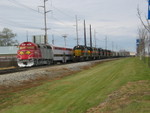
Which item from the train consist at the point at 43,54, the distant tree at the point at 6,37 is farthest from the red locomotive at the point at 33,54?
the distant tree at the point at 6,37

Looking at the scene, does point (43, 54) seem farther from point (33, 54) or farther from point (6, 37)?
point (6, 37)

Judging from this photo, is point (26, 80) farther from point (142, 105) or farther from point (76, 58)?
point (76, 58)

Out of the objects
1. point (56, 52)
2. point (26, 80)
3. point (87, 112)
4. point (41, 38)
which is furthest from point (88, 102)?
point (41, 38)

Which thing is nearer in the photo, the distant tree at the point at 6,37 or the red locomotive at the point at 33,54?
the red locomotive at the point at 33,54

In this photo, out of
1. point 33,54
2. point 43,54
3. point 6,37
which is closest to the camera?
point 33,54

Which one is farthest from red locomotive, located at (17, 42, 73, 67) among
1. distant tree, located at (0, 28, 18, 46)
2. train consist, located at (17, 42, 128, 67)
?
distant tree, located at (0, 28, 18, 46)

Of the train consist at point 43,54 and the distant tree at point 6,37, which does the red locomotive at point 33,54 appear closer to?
the train consist at point 43,54

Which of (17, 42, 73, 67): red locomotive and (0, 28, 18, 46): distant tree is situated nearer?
(17, 42, 73, 67): red locomotive

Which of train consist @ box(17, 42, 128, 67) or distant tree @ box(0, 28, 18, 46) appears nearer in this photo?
train consist @ box(17, 42, 128, 67)

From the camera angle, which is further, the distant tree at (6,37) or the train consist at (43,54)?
the distant tree at (6,37)

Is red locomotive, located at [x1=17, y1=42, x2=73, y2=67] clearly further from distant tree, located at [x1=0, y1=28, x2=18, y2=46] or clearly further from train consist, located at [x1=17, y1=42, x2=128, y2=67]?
distant tree, located at [x1=0, y1=28, x2=18, y2=46]

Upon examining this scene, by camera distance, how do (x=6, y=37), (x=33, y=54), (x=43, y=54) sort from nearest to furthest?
1. (x=33, y=54)
2. (x=43, y=54)
3. (x=6, y=37)

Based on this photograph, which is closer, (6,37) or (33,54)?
(33,54)

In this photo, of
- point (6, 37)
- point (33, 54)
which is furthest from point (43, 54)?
point (6, 37)
